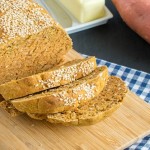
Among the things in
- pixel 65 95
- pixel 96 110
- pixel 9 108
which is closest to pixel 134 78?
pixel 96 110

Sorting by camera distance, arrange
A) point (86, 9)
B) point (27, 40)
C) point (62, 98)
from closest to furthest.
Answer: point (62, 98) < point (27, 40) < point (86, 9)

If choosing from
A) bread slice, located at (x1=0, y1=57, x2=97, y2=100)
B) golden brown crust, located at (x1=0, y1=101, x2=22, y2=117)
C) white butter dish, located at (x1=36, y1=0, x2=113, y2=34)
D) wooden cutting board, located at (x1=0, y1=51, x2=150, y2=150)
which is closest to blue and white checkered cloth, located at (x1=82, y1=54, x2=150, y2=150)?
wooden cutting board, located at (x1=0, y1=51, x2=150, y2=150)

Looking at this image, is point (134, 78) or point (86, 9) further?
point (86, 9)

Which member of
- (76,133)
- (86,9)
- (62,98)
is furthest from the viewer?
(86,9)

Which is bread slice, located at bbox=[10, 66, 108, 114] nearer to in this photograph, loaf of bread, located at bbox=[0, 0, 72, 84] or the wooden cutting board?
the wooden cutting board

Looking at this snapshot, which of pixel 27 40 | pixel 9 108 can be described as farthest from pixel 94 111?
pixel 27 40

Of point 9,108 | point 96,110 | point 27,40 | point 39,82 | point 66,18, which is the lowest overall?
point 66,18

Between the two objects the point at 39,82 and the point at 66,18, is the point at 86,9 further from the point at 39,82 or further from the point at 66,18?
the point at 39,82

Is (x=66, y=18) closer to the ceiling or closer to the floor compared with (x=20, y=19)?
closer to the floor
